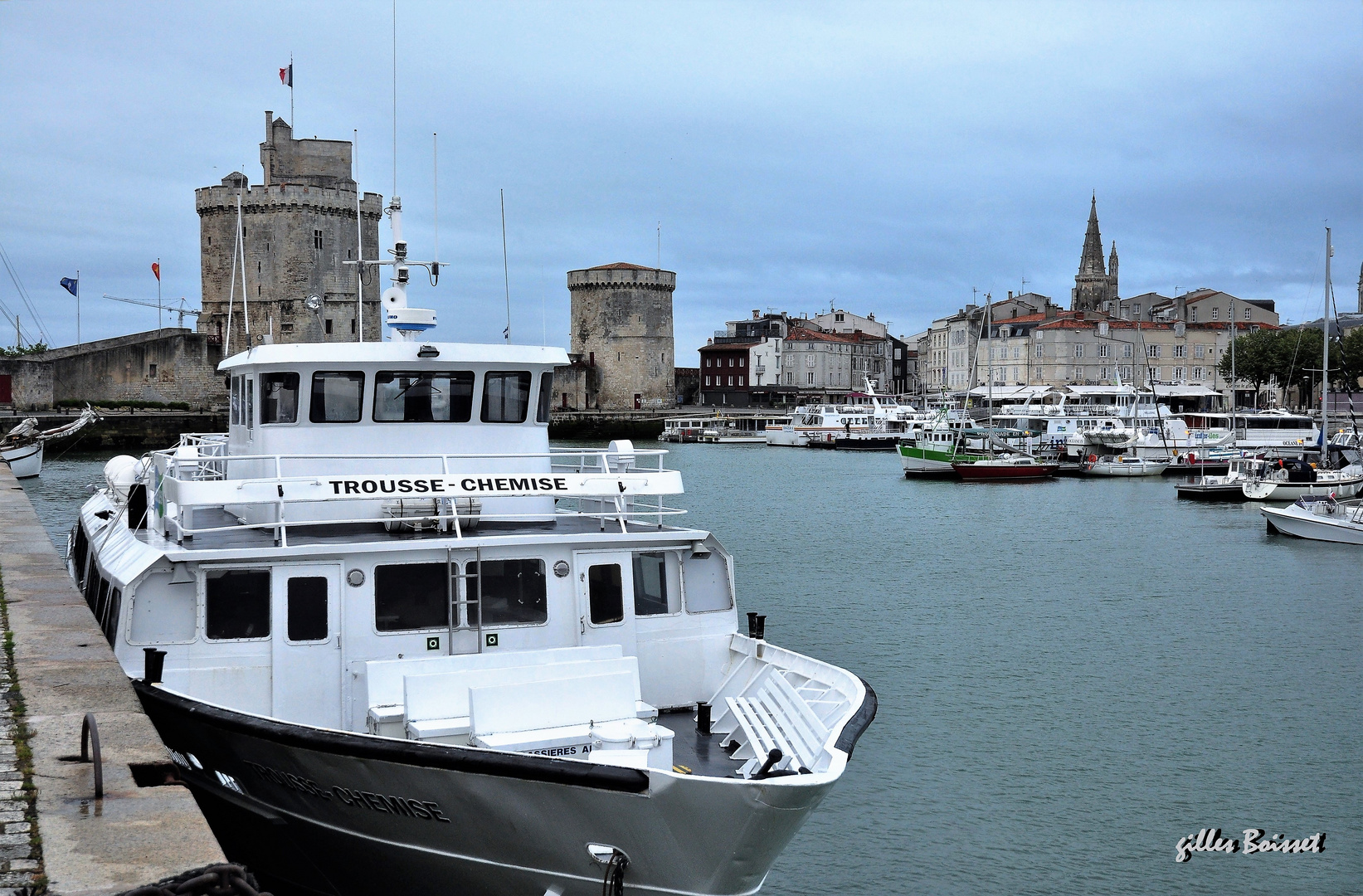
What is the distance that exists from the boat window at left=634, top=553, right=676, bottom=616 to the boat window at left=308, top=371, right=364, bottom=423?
301 centimetres

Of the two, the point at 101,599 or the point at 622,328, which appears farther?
the point at 622,328

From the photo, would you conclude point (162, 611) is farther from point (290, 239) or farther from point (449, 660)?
point (290, 239)

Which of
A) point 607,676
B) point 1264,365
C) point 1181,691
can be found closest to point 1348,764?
point 1181,691

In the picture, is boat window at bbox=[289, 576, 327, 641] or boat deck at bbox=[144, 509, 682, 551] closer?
boat window at bbox=[289, 576, 327, 641]

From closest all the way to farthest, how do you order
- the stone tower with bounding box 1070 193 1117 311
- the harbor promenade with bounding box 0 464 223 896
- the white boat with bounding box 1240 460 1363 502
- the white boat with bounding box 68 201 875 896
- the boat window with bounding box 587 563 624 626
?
the harbor promenade with bounding box 0 464 223 896, the white boat with bounding box 68 201 875 896, the boat window with bounding box 587 563 624 626, the white boat with bounding box 1240 460 1363 502, the stone tower with bounding box 1070 193 1117 311

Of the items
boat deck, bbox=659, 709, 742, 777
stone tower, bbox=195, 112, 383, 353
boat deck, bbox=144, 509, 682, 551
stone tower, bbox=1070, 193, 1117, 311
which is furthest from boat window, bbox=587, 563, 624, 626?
stone tower, bbox=1070, 193, 1117, 311

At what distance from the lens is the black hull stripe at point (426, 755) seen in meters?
7.24

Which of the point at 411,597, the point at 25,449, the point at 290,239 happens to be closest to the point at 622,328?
the point at 290,239

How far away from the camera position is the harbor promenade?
218 inches

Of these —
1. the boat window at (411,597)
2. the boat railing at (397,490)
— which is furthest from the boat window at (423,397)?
the boat window at (411,597)

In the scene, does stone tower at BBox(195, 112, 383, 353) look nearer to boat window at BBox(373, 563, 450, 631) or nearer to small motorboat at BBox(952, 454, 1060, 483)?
small motorboat at BBox(952, 454, 1060, 483)

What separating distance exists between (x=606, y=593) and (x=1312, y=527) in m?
29.8

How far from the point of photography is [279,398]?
1130 centimetres

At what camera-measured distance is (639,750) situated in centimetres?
806
